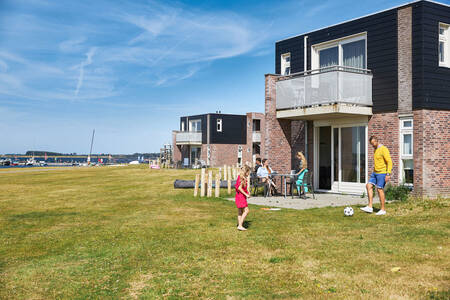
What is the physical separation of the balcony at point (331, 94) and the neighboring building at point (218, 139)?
35.6 meters

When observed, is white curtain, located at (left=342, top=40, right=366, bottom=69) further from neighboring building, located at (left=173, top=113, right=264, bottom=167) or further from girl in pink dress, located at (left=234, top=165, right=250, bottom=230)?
neighboring building, located at (left=173, top=113, right=264, bottom=167)

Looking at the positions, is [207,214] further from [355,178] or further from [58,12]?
[58,12]

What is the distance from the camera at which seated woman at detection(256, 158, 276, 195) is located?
50.2 feet

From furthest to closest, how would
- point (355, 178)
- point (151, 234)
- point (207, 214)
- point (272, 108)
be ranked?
point (272, 108) → point (355, 178) → point (207, 214) → point (151, 234)

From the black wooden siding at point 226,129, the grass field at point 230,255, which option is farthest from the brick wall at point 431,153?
the black wooden siding at point 226,129

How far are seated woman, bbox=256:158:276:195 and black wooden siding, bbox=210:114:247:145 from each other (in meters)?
36.0

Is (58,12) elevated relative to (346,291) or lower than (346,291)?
elevated

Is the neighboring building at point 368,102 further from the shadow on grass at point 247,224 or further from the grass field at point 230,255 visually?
the shadow on grass at point 247,224

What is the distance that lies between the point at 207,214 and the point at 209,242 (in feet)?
11.5

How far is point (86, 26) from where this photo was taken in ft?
66.5

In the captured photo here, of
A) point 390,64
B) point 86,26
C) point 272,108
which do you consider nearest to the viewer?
point 390,64

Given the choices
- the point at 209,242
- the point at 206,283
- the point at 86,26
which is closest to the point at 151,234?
the point at 209,242

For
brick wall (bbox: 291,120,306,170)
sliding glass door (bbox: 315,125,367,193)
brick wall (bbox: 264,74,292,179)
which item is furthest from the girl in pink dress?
brick wall (bbox: 291,120,306,170)

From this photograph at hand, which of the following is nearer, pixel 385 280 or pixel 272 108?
pixel 385 280
